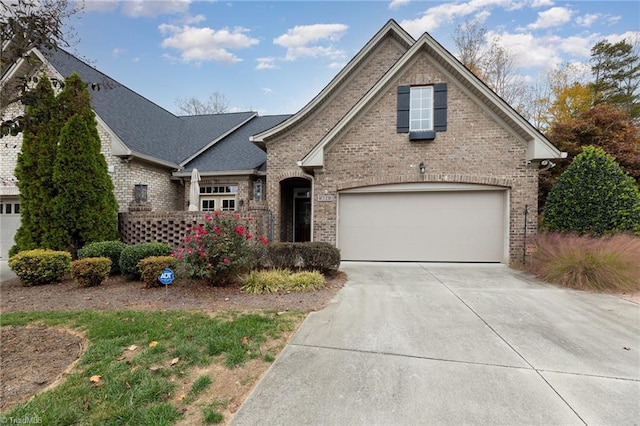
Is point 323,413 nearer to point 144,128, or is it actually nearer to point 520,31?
point 144,128

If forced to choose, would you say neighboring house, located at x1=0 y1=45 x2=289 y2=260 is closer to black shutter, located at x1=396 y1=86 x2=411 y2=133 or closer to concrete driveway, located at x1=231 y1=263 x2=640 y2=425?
black shutter, located at x1=396 y1=86 x2=411 y2=133

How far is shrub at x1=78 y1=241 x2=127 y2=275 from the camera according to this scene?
6.99 m

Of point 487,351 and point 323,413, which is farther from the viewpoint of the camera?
point 487,351

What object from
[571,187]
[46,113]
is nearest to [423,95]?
[571,187]

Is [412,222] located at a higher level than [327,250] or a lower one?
higher

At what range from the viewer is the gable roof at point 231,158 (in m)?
11.9

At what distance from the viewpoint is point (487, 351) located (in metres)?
3.40

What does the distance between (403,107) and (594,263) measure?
628 cm

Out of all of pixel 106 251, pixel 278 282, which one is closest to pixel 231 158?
pixel 106 251

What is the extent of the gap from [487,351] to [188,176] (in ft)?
39.1

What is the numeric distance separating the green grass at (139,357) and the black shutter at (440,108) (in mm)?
7550

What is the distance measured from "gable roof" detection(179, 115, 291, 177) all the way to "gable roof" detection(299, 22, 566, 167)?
3.84 metres

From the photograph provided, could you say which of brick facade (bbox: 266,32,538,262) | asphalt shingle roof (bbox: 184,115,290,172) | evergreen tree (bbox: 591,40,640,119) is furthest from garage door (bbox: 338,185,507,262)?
evergreen tree (bbox: 591,40,640,119)

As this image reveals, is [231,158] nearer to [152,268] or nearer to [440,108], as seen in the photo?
[152,268]
